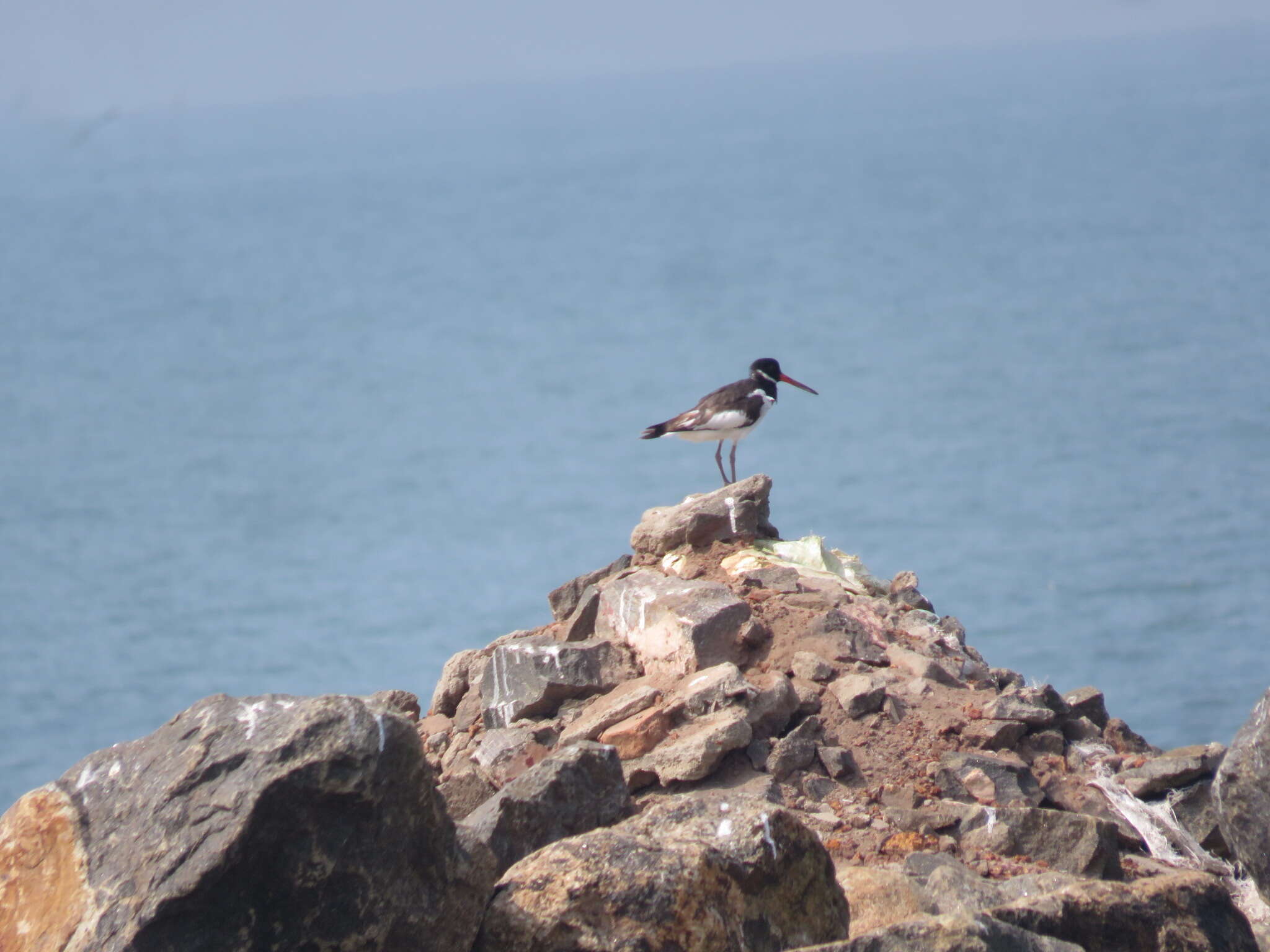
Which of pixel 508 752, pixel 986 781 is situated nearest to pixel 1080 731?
pixel 986 781

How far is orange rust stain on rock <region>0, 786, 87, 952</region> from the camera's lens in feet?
20.3

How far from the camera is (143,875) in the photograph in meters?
6.05

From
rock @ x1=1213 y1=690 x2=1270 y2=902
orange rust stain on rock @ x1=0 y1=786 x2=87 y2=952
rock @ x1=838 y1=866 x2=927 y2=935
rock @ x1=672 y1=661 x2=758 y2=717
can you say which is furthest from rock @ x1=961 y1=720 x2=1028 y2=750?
orange rust stain on rock @ x1=0 y1=786 x2=87 y2=952

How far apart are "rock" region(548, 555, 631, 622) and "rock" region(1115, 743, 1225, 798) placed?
15.8ft

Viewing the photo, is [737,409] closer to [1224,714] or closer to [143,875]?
[143,875]

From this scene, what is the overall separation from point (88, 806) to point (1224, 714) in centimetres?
8493

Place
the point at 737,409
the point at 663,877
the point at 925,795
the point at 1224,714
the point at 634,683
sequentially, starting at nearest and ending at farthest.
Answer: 1. the point at 663,877
2. the point at 925,795
3. the point at 634,683
4. the point at 737,409
5. the point at 1224,714

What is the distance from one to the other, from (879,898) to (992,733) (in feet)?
9.41

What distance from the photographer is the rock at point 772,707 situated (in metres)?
9.77

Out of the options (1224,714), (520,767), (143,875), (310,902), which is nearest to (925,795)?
(520,767)

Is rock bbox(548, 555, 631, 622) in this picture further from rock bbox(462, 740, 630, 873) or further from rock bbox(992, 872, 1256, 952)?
rock bbox(992, 872, 1256, 952)

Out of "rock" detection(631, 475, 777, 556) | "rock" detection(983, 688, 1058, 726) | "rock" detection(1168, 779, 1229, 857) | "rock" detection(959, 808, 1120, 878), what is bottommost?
"rock" detection(1168, 779, 1229, 857)

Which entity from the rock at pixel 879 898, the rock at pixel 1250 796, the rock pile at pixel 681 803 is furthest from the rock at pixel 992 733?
the rock at pixel 879 898

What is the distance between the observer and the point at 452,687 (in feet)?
39.3
